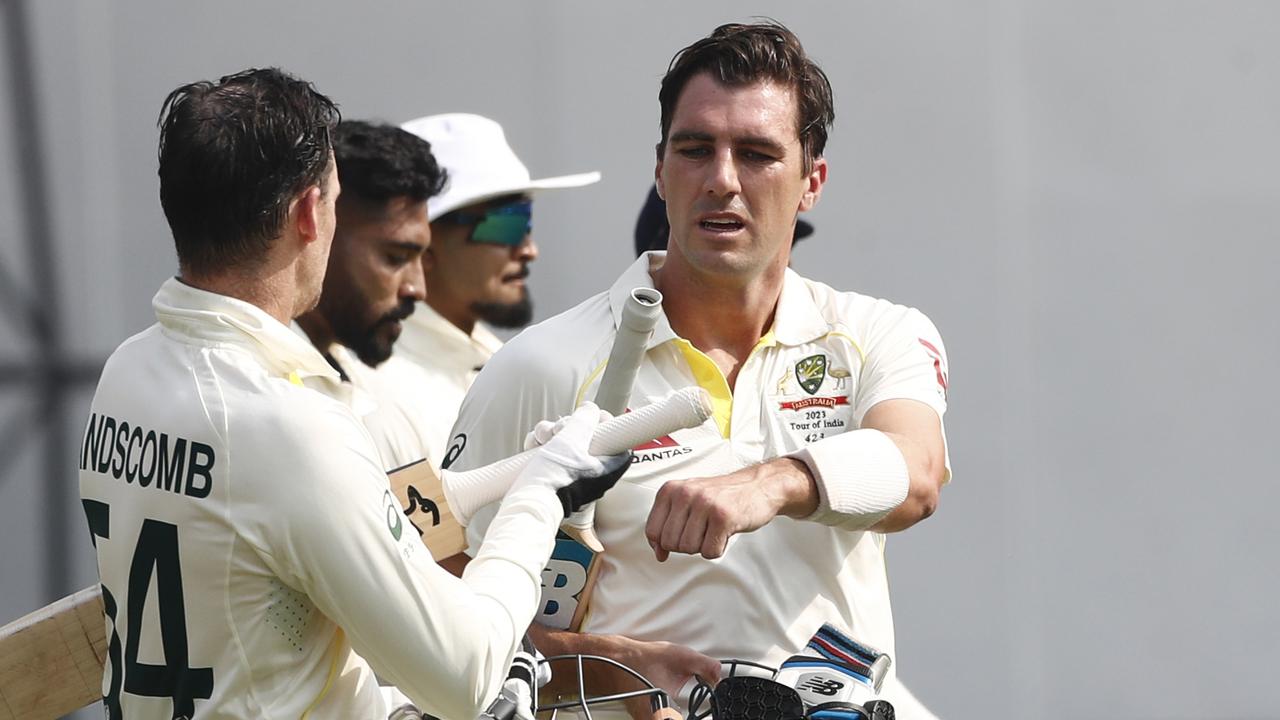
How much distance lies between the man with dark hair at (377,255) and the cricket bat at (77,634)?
1722 millimetres

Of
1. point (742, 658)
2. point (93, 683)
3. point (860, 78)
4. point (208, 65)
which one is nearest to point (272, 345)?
point (93, 683)

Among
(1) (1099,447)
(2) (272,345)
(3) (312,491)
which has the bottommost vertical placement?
(1) (1099,447)

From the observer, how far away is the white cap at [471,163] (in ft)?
13.9

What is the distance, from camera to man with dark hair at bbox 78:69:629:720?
1691mm

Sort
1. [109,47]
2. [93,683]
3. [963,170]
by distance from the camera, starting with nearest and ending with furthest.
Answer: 1. [93,683]
2. [109,47]
3. [963,170]

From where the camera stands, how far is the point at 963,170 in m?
4.56

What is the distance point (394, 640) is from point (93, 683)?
25.2 inches

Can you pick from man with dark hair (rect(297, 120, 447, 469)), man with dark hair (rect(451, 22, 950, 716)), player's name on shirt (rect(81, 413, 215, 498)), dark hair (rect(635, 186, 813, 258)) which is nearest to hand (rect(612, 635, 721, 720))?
man with dark hair (rect(451, 22, 950, 716))

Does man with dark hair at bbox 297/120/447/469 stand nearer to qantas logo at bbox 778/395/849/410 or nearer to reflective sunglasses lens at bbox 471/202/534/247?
reflective sunglasses lens at bbox 471/202/534/247

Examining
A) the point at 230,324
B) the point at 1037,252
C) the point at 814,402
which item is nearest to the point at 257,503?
the point at 230,324

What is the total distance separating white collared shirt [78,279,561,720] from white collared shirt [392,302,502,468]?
203cm

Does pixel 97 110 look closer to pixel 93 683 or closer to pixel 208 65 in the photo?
pixel 208 65

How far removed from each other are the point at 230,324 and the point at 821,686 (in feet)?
2.68

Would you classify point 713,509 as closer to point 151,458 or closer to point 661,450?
point 661,450
